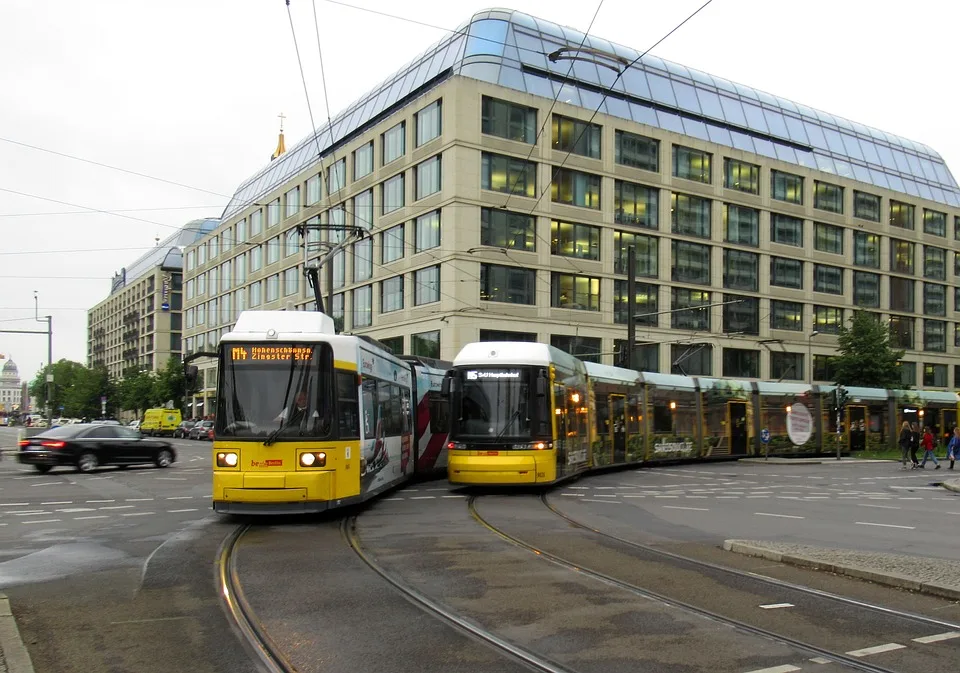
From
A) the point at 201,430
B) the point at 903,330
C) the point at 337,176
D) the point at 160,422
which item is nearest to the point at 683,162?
the point at 337,176

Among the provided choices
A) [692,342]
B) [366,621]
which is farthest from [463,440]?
[692,342]

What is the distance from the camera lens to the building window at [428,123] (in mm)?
44844

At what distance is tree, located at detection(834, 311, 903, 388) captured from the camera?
50.8 m

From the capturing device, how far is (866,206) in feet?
206

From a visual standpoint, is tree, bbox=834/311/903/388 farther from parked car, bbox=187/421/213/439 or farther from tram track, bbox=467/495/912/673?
tram track, bbox=467/495/912/673

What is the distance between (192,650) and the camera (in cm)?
612

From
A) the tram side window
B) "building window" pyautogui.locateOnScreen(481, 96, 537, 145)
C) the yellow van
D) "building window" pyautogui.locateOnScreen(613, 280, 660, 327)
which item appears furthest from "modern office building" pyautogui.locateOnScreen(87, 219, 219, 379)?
the tram side window

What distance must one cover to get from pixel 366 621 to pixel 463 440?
36.3 ft

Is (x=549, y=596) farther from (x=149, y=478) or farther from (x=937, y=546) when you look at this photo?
(x=149, y=478)

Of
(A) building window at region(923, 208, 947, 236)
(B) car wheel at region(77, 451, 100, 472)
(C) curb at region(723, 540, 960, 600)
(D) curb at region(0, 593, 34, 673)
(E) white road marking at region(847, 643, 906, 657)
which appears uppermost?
(A) building window at region(923, 208, 947, 236)

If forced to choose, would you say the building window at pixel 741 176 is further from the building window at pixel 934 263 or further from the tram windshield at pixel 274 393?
the tram windshield at pixel 274 393

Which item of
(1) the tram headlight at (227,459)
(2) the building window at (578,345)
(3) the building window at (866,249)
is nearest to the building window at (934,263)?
(3) the building window at (866,249)

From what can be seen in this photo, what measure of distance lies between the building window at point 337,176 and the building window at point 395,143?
502 centimetres

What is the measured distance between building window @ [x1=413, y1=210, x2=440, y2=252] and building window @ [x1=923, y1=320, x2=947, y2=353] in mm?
42885
